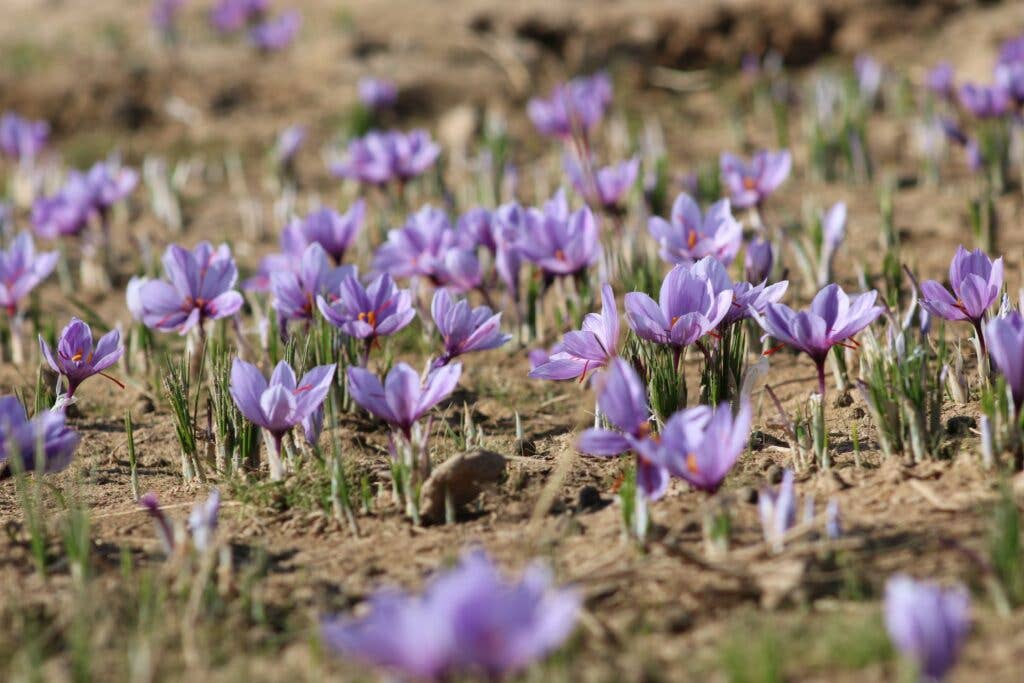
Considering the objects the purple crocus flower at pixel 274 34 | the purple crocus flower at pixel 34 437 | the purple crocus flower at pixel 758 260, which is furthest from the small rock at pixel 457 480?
the purple crocus flower at pixel 274 34

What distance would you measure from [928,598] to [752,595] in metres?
0.48

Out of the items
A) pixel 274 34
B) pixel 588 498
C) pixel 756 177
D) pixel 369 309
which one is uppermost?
pixel 274 34

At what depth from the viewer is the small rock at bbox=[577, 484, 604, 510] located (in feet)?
7.65

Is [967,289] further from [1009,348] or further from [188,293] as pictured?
[188,293]

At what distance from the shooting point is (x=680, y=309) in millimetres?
2404

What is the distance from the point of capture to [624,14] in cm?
715

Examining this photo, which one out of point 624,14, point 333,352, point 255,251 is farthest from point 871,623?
point 624,14

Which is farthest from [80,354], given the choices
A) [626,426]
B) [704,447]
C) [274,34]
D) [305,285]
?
[274,34]

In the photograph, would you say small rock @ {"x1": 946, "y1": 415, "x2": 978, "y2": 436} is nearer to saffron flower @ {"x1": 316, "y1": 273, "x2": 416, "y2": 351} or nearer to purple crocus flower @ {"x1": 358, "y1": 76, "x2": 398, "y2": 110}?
saffron flower @ {"x1": 316, "y1": 273, "x2": 416, "y2": 351}

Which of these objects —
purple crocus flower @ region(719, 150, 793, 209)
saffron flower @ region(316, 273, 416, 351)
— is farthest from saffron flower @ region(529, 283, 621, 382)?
purple crocus flower @ region(719, 150, 793, 209)

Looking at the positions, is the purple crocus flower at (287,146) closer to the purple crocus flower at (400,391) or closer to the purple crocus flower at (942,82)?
the purple crocus flower at (942,82)

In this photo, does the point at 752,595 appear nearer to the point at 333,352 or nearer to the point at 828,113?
the point at 333,352

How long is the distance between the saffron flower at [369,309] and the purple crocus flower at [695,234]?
0.73 m

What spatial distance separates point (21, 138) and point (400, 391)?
422 centimetres
